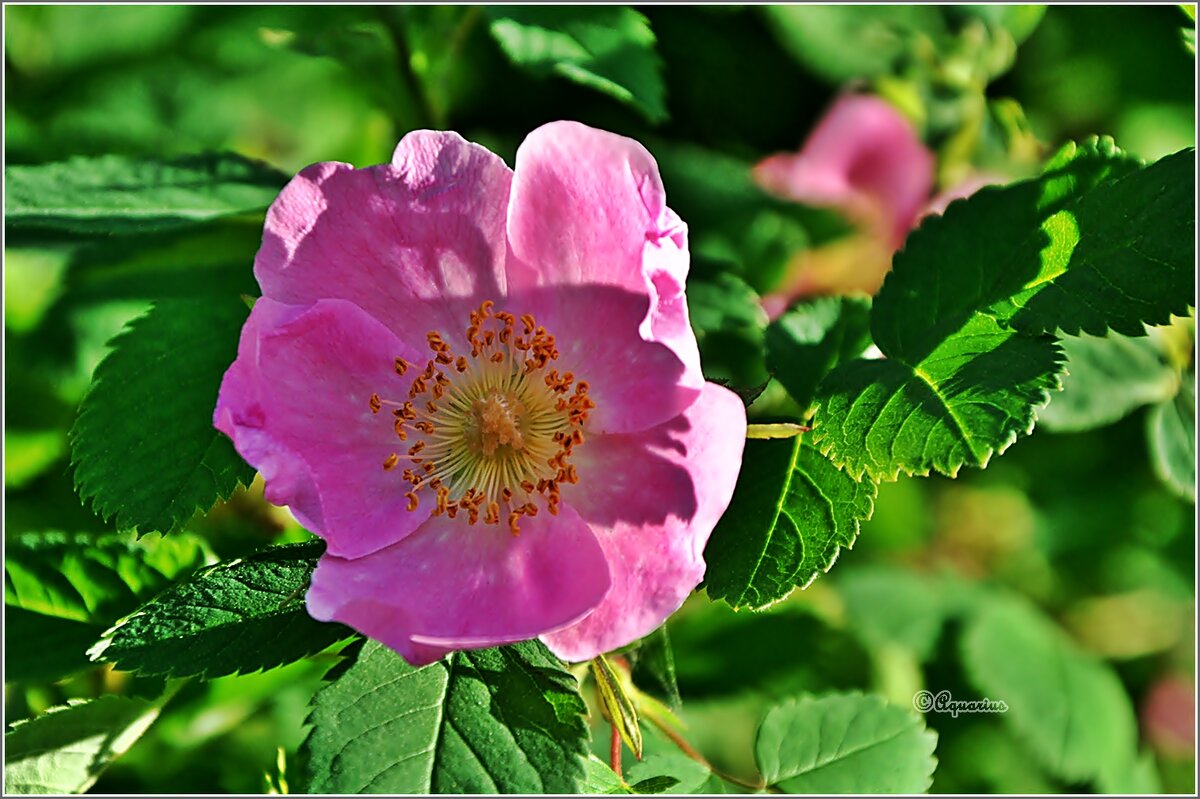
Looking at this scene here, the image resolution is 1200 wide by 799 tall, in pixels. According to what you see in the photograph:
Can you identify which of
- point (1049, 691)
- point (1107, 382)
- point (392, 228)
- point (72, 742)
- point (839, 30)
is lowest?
point (1049, 691)

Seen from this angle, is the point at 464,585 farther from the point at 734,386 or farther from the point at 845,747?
the point at 845,747

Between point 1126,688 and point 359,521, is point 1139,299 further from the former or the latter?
point 1126,688

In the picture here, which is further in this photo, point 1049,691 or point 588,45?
point 1049,691

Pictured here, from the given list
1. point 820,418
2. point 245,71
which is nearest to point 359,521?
point 820,418

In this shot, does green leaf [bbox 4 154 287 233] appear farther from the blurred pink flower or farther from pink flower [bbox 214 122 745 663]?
the blurred pink flower

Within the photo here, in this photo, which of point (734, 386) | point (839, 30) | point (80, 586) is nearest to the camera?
point (734, 386)

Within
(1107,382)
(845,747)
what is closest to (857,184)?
(1107,382)

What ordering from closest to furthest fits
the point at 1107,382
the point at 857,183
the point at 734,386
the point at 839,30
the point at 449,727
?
the point at 449,727, the point at 734,386, the point at 1107,382, the point at 839,30, the point at 857,183

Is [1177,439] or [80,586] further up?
[1177,439]
